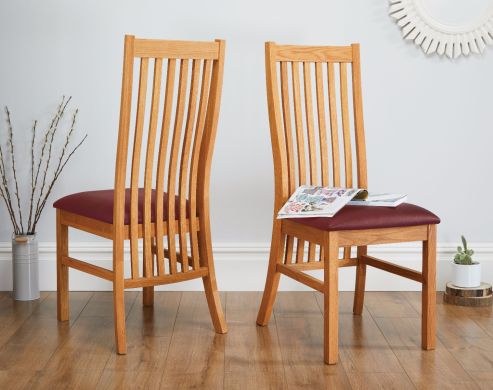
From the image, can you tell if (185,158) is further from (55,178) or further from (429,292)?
(429,292)

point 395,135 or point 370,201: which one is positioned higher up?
point 395,135

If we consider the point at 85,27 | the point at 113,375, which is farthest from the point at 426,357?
the point at 85,27

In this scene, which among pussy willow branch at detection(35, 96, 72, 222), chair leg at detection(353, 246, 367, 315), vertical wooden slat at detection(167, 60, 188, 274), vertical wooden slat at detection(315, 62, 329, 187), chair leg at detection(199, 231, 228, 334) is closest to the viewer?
vertical wooden slat at detection(167, 60, 188, 274)

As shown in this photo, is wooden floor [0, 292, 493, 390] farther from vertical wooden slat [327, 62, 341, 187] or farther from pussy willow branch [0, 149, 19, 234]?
vertical wooden slat [327, 62, 341, 187]

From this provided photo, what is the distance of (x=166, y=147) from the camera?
2463 mm

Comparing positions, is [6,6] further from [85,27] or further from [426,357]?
[426,357]

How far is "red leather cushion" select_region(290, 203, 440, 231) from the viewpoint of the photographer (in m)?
2.33

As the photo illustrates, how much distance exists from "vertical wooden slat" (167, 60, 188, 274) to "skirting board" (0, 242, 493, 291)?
705 mm

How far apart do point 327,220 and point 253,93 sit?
99 centimetres

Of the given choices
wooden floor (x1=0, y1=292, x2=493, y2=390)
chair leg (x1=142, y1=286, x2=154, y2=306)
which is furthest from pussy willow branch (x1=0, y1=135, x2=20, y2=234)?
chair leg (x1=142, y1=286, x2=154, y2=306)

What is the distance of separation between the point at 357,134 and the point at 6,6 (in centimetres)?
149

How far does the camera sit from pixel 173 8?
312cm

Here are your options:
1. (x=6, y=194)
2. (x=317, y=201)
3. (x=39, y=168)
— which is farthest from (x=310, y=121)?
(x=6, y=194)

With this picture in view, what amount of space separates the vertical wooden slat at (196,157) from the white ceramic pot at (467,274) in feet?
3.57
